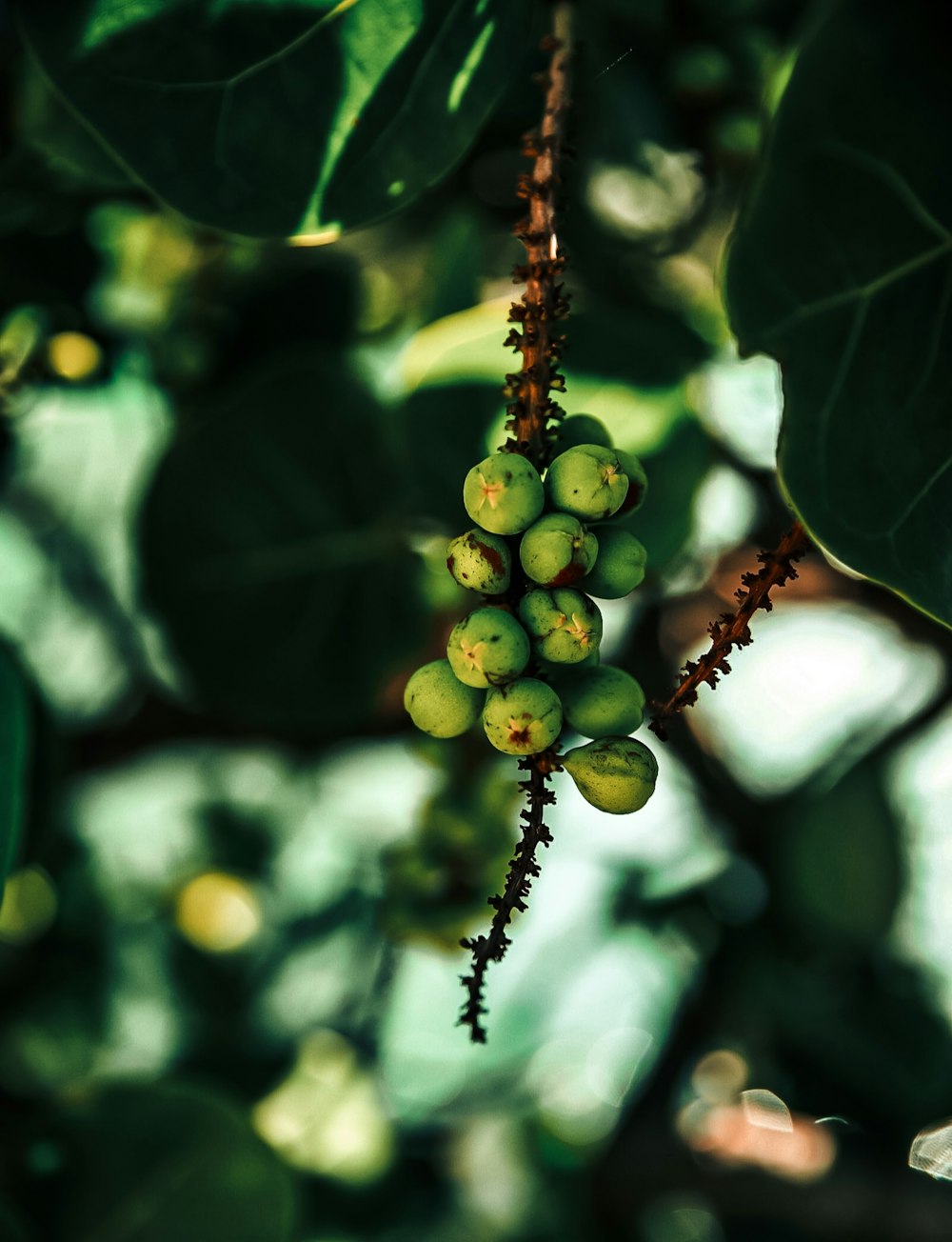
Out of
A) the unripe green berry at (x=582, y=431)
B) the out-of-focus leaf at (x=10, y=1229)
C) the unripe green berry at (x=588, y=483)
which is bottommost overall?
the out-of-focus leaf at (x=10, y=1229)

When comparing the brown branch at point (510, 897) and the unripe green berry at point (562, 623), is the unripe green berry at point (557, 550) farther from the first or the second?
the brown branch at point (510, 897)

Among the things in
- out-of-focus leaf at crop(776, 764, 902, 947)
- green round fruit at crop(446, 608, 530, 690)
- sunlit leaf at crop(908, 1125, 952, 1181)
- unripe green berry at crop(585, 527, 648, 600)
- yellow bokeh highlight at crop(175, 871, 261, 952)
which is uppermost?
unripe green berry at crop(585, 527, 648, 600)

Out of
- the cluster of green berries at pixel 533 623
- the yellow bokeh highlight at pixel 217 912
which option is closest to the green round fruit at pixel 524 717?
the cluster of green berries at pixel 533 623

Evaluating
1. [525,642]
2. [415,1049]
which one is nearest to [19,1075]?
[415,1049]

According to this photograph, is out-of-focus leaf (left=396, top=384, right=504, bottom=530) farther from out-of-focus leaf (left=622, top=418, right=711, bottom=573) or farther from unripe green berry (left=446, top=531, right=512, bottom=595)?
unripe green berry (left=446, top=531, right=512, bottom=595)

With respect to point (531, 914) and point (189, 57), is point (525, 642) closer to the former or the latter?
point (189, 57)

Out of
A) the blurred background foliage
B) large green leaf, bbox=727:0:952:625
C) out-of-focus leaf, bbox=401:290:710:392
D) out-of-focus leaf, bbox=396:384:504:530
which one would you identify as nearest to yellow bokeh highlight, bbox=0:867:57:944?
the blurred background foliage
